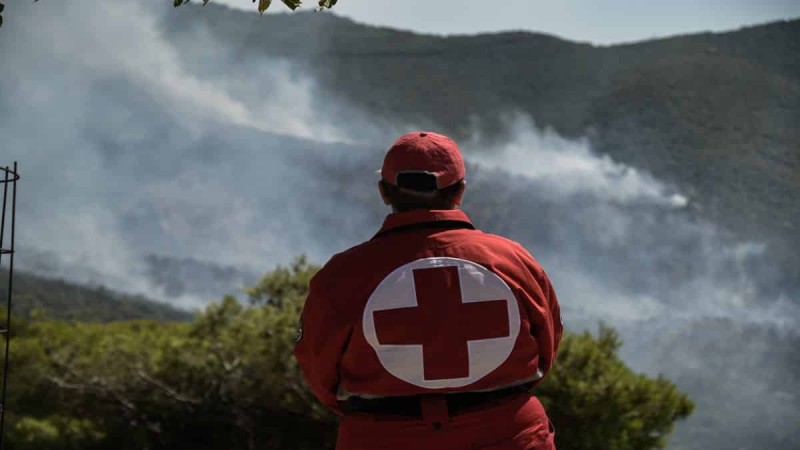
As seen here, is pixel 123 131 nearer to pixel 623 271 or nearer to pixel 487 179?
pixel 487 179

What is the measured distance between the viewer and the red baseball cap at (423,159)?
6.70 ft

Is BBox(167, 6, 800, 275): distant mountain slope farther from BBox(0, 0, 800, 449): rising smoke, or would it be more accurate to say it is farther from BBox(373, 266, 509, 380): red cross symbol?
BBox(373, 266, 509, 380): red cross symbol

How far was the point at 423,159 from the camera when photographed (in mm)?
2037

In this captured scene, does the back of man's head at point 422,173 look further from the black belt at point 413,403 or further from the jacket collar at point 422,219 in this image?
the black belt at point 413,403

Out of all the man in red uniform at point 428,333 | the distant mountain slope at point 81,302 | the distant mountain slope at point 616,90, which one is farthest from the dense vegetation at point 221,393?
the distant mountain slope at point 81,302

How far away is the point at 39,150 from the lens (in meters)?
18.9

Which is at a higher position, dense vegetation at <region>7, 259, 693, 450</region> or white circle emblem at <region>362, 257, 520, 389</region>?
dense vegetation at <region>7, 259, 693, 450</region>

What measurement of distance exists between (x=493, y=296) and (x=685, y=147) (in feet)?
62.6

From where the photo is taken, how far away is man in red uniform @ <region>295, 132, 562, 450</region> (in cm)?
192

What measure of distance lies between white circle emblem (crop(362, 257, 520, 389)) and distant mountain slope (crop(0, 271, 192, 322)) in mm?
16651

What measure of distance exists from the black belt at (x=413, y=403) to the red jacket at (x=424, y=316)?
0.10ft

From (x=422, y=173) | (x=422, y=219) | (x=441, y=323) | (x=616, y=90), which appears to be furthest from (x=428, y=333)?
(x=616, y=90)

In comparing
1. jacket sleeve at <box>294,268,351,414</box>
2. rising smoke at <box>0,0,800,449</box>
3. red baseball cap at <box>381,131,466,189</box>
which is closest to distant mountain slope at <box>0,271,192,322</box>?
rising smoke at <box>0,0,800,449</box>

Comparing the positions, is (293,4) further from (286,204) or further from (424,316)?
(286,204)
